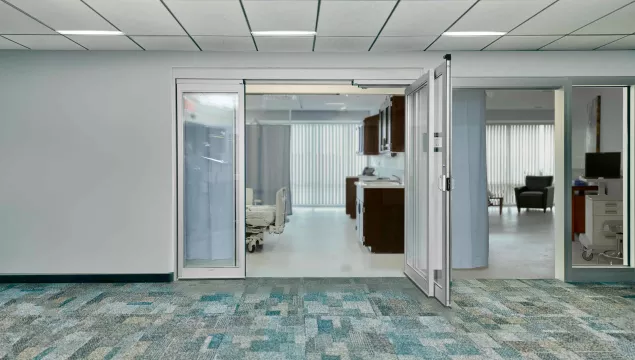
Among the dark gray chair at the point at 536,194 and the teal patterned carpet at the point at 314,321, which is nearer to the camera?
the teal patterned carpet at the point at 314,321

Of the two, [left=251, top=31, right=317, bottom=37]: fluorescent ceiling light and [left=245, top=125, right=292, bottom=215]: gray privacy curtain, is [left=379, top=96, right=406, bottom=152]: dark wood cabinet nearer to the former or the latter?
[left=251, top=31, right=317, bottom=37]: fluorescent ceiling light

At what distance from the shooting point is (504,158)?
13.3m

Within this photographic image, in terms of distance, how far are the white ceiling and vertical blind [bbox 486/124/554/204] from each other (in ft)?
27.6

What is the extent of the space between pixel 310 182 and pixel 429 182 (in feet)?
27.8

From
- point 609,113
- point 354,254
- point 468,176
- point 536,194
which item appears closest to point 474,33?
point 468,176

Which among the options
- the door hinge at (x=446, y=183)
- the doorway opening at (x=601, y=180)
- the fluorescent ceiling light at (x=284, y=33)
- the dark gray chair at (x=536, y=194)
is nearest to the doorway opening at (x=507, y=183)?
the dark gray chair at (x=536, y=194)

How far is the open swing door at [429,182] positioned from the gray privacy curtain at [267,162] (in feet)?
20.2

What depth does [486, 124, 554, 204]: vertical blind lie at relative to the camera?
1332 cm

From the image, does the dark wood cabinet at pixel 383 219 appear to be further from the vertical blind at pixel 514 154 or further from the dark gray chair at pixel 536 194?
the vertical blind at pixel 514 154

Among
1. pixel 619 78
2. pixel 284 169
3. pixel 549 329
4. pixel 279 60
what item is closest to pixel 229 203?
pixel 279 60

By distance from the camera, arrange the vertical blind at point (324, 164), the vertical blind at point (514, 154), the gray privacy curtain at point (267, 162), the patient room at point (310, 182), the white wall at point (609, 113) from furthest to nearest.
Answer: the vertical blind at point (514, 154) < the vertical blind at point (324, 164) < the gray privacy curtain at point (267, 162) < the white wall at point (609, 113) < the patient room at point (310, 182)

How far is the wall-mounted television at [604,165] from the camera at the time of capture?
6984 millimetres

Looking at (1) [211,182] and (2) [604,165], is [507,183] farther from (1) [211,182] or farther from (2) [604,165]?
(1) [211,182]

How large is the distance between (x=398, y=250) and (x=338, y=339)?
3.41 metres
